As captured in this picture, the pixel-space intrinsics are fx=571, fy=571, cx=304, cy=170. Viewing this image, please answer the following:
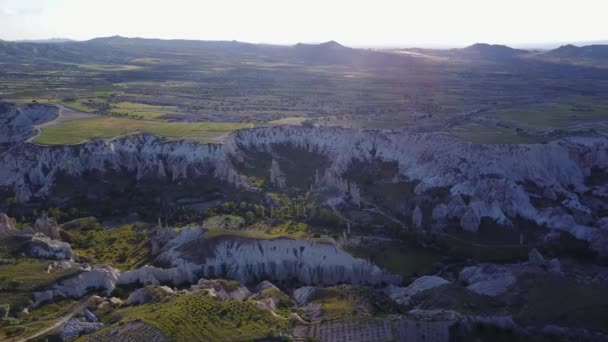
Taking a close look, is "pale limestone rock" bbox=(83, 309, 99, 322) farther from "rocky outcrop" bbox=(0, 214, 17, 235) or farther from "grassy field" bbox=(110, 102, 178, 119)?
"grassy field" bbox=(110, 102, 178, 119)

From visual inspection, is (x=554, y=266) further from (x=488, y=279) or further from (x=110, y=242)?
(x=110, y=242)

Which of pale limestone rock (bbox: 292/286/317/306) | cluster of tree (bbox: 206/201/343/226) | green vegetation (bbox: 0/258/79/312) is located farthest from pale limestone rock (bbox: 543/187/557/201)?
green vegetation (bbox: 0/258/79/312)

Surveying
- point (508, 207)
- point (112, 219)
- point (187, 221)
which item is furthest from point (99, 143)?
point (508, 207)

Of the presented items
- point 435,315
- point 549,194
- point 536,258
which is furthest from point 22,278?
point 549,194

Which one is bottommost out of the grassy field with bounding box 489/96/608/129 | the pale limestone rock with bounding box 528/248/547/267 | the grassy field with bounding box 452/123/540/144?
the pale limestone rock with bounding box 528/248/547/267

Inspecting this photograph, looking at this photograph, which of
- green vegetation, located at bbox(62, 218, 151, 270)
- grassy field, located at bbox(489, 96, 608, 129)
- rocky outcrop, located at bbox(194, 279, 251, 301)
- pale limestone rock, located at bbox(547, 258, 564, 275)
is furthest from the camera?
grassy field, located at bbox(489, 96, 608, 129)
